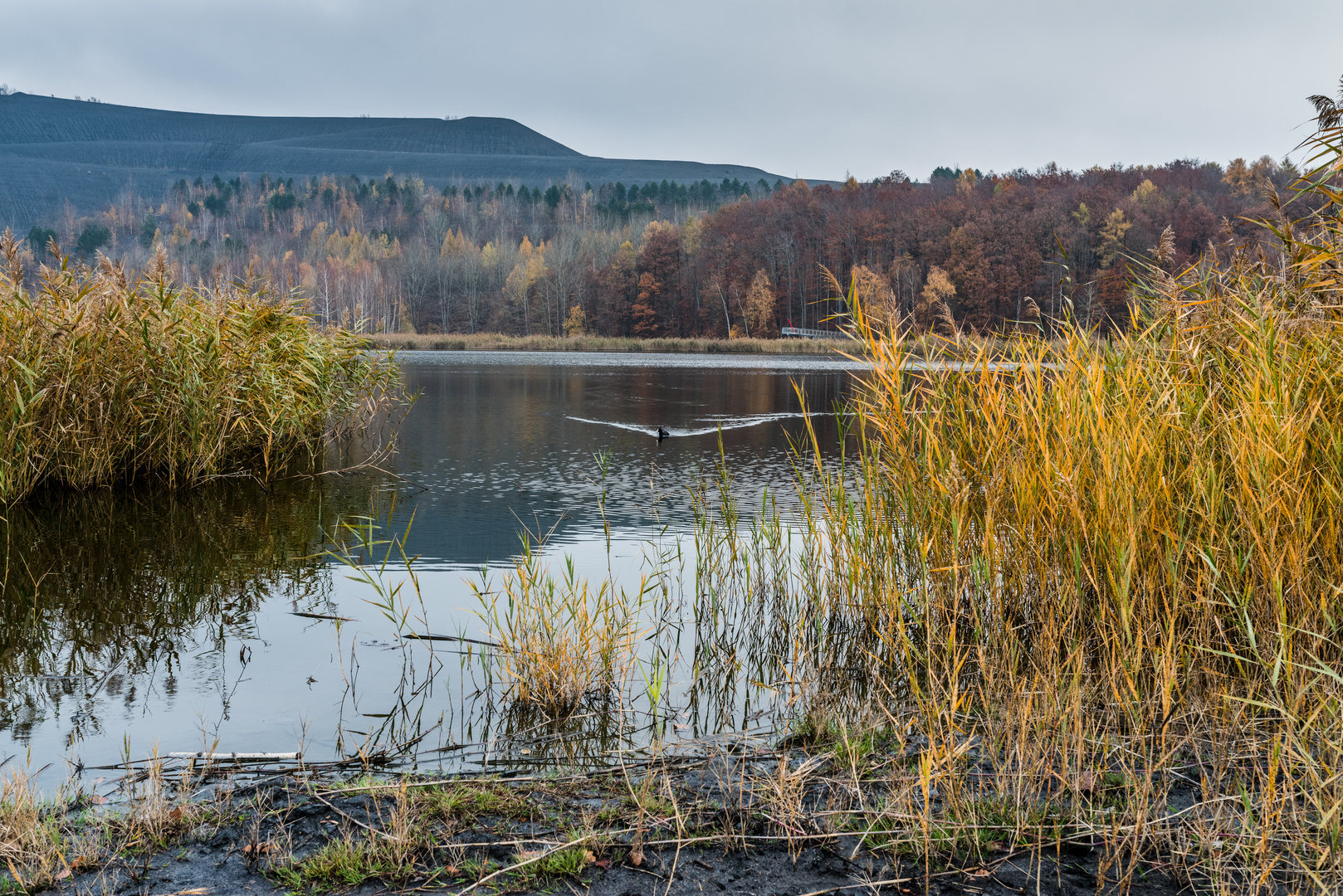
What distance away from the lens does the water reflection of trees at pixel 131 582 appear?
4879mm

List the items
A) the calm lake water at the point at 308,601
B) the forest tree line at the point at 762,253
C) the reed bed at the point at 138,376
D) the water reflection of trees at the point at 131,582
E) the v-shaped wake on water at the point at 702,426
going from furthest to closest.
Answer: the forest tree line at the point at 762,253 → the v-shaped wake on water at the point at 702,426 → the reed bed at the point at 138,376 → the water reflection of trees at the point at 131,582 → the calm lake water at the point at 308,601

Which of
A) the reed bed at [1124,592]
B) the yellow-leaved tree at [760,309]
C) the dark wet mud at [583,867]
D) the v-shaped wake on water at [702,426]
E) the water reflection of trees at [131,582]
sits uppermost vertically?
the yellow-leaved tree at [760,309]

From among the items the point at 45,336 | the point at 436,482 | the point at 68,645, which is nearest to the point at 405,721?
the point at 68,645

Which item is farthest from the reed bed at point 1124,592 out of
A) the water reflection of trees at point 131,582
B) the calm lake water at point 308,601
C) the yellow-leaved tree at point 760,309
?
the yellow-leaved tree at point 760,309

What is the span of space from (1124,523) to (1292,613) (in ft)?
2.50

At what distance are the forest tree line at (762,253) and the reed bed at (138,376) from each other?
32950mm

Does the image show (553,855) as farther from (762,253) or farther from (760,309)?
(762,253)

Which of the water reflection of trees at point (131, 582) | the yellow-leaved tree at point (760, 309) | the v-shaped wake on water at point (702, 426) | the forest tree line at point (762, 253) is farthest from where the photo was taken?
the yellow-leaved tree at point (760, 309)

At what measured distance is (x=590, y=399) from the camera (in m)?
25.3

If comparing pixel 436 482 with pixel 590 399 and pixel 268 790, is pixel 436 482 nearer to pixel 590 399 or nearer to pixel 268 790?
pixel 268 790

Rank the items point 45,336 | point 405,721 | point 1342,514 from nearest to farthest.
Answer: point 1342,514, point 405,721, point 45,336

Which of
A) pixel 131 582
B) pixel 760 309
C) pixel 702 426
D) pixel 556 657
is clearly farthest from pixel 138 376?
pixel 760 309

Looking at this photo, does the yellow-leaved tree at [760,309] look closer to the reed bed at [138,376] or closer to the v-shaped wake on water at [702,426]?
the v-shaped wake on water at [702,426]

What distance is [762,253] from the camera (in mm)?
88938
